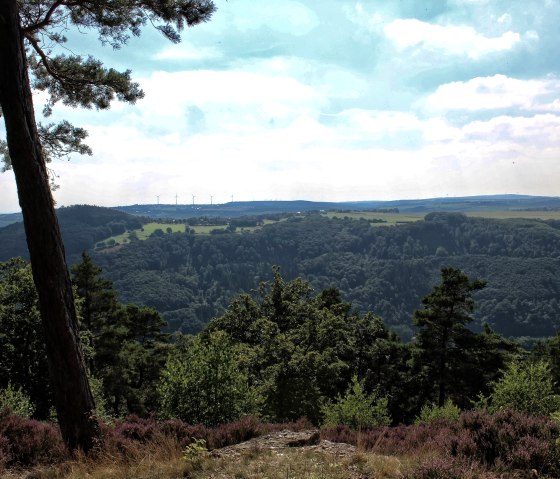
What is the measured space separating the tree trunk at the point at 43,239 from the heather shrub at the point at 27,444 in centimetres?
68

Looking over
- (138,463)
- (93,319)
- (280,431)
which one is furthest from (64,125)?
(93,319)

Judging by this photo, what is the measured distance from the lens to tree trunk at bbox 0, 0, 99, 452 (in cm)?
705

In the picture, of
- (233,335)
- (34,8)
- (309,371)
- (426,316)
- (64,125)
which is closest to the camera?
(34,8)

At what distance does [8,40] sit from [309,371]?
61.2 ft

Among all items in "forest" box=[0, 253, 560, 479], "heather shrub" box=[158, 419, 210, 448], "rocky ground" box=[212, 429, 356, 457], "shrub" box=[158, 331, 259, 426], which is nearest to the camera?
"rocky ground" box=[212, 429, 356, 457]

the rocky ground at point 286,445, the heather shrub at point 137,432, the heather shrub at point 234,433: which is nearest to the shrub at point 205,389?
the heather shrub at point 234,433

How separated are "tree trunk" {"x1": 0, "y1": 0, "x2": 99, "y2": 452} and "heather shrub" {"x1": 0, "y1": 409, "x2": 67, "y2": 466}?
68 centimetres

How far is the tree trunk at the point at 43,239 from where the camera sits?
7.05m

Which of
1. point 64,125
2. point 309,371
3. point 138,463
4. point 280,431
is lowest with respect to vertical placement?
point 309,371

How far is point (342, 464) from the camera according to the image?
6461 millimetres

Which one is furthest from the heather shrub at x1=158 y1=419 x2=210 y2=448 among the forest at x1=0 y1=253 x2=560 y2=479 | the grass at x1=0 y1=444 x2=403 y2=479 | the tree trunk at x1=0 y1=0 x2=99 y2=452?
the tree trunk at x1=0 y1=0 x2=99 y2=452

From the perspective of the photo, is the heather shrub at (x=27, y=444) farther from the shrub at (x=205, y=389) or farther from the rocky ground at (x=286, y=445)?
the shrub at (x=205, y=389)

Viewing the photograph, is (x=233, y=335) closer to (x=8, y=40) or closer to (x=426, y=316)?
(x=426, y=316)

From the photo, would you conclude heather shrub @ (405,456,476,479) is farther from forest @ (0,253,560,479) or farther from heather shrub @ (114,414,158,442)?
heather shrub @ (114,414,158,442)
